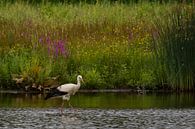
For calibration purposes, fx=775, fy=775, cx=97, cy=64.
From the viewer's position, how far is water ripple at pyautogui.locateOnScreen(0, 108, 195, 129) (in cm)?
1283

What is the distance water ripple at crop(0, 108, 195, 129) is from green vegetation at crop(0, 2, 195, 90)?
3.66m

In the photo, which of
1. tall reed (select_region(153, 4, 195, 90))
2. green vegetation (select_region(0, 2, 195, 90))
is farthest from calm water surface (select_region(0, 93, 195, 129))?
green vegetation (select_region(0, 2, 195, 90))

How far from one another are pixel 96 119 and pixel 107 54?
21.1ft

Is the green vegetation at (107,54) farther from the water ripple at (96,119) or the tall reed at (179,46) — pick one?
the water ripple at (96,119)

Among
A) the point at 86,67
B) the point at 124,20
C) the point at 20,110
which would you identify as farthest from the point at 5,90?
the point at 124,20

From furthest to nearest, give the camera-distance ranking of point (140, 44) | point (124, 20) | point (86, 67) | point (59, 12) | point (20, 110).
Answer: point (59, 12)
point (124, 20)
point (140, 44)
point (86, 67)
point (20, 110)

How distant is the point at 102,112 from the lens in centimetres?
1448

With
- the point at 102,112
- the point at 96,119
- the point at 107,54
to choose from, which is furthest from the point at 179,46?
the point at 96,119

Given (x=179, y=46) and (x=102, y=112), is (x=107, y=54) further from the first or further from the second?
(x=102, y=112)

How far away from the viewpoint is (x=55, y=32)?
22125 millimetres

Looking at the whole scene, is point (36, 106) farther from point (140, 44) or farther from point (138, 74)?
point (140, 44)

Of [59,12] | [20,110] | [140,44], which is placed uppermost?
[59,12]

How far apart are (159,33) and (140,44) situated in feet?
7.29

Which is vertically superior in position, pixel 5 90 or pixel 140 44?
pixel 140 44
